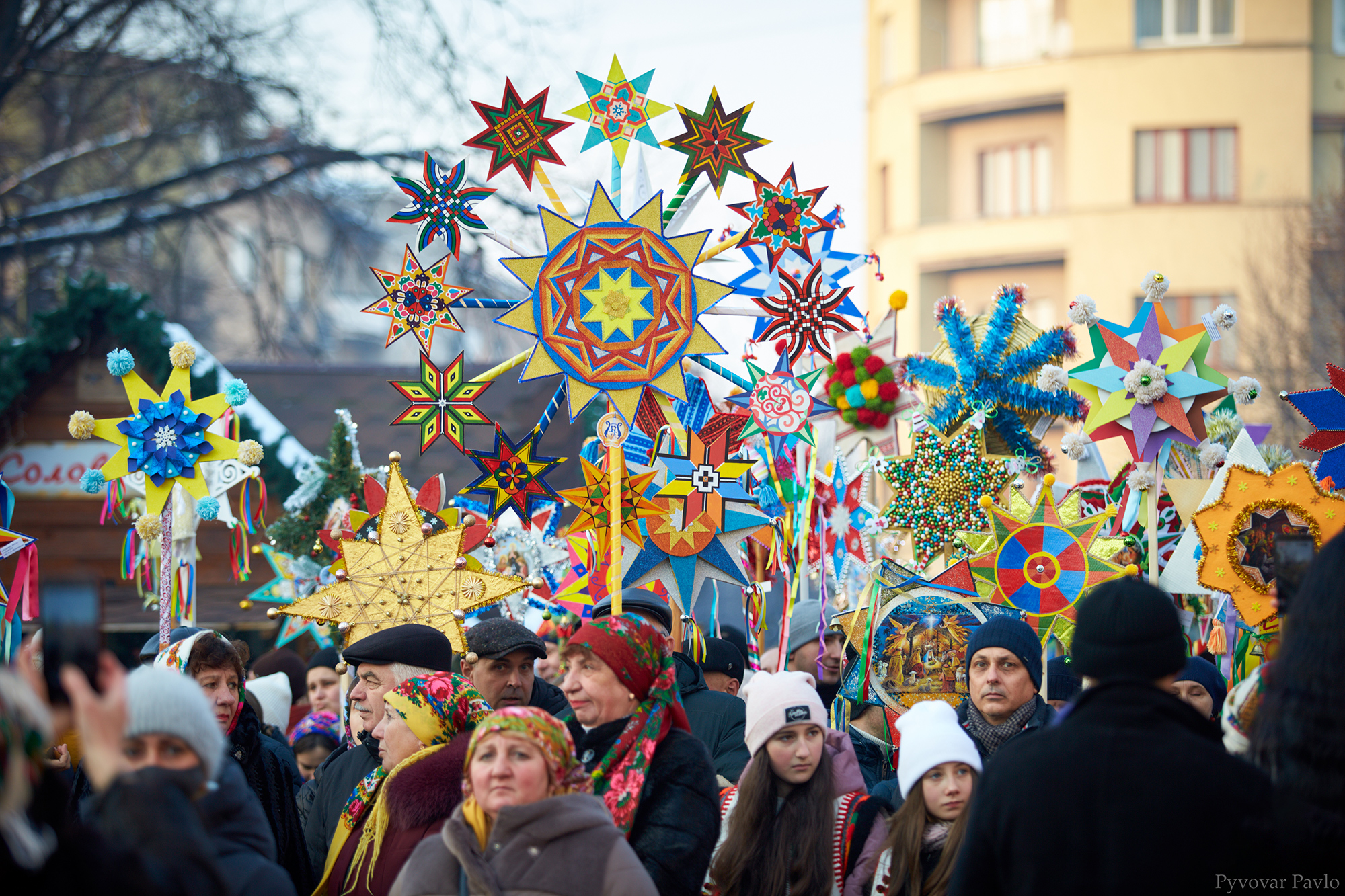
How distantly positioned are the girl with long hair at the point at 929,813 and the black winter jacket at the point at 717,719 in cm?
117

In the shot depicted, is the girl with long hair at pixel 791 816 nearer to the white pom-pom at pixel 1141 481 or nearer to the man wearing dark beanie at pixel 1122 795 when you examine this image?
the man wearing dark beanie at pixel 1122 795

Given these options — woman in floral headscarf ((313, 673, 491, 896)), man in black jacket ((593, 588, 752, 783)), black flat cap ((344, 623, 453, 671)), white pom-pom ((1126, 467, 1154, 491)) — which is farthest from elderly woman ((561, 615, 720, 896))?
white pom-pom ((1126, 467, 1154, 491))

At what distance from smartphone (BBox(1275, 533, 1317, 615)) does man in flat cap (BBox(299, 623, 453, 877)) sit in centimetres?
273

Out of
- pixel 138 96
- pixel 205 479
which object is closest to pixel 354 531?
pixel 205 479

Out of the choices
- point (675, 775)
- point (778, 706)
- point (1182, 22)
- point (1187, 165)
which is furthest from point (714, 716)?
point (1182, 22)

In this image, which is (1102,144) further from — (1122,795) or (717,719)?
(1122,795)

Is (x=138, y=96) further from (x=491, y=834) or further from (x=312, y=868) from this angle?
(x=491, y=834)

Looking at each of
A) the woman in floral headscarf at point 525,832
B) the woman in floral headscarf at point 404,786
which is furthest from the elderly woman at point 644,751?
the woman in floral headscarf at point 404,786

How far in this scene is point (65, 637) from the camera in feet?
8.18

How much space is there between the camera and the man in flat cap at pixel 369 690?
4438 millimetres

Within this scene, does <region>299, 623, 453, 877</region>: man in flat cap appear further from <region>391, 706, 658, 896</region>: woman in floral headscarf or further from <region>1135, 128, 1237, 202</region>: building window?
<region>1135, 128, 1237, 202</region>: building window

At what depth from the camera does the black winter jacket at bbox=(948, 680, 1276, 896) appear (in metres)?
2.55

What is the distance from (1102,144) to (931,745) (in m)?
24.0

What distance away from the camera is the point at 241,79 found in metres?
13.7
